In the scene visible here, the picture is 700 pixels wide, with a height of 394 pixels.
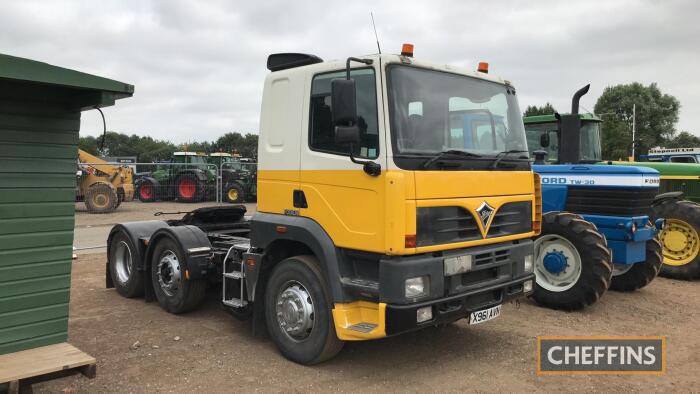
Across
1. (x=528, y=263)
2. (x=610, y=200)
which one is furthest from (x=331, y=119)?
(x=610, y=200)

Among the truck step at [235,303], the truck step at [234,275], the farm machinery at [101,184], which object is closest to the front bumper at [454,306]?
the truck step at [235,303]

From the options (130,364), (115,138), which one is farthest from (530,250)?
(115,138)

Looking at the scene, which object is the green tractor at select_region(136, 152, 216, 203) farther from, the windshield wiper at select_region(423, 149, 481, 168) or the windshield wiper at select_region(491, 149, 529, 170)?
the windshield wiper at select_region(423, 149, 481, 168)

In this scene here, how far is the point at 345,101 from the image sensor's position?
397 centimetres

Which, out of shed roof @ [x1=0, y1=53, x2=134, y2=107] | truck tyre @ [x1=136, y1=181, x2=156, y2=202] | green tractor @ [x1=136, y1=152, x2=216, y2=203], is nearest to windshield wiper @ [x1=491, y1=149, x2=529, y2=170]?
shed roof @ [x1=0, y1=53, x2=134, y2=107]

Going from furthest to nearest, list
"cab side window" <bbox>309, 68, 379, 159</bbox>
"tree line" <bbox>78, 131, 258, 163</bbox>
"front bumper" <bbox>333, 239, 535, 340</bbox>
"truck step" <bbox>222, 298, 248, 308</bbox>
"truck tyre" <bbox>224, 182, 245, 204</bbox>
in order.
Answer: "tree line" <bbox>78, 131, 258, 163</bbox> → "truck tyre" <bbox>224, 182, 245, 204</bbox> → "truck step" <bbox>222, 298, 248, 308</bbox> → "cab side window" <bbox>309, 68, 379, 159</bbox> → "front bumper" <bbox>333, 239, 535, 340</bbox>

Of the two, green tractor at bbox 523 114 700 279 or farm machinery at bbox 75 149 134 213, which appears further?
farm machinery at bbox 75 149 134 213

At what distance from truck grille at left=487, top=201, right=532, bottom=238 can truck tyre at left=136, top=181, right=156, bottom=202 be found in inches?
848

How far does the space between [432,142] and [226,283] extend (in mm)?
2735

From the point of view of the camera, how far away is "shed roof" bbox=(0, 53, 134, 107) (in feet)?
10.8

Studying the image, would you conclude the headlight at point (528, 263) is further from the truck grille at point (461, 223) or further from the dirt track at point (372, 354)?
the dirt track at point (372, 354)

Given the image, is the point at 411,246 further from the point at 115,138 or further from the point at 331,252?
the point at 115,138

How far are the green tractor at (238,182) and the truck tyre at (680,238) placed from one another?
52.2ft

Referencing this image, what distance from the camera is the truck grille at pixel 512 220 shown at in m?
4.69
